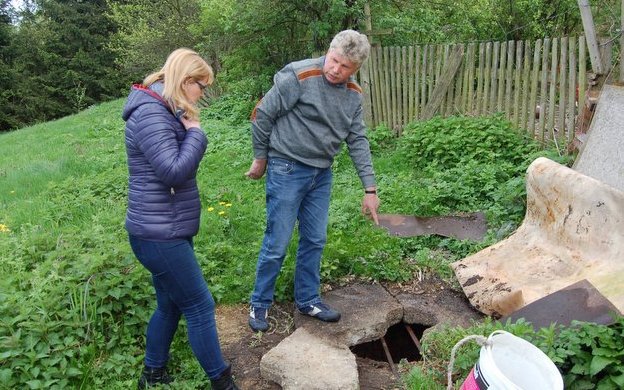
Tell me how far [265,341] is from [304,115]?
1510mm

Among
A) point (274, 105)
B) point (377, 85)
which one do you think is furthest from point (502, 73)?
point (274, 105)

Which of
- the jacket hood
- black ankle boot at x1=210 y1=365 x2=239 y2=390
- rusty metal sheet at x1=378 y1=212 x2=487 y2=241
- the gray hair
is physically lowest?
rusty metal sheet at x1=378 y1=212 x2=487 y2=241

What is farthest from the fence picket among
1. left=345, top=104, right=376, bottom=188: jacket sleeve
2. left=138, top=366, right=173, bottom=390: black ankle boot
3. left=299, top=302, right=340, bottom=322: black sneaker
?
left=138, top=366, right=173, bottom=390: black ankle boot

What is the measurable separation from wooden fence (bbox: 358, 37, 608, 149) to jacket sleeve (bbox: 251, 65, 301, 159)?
13.2 feet

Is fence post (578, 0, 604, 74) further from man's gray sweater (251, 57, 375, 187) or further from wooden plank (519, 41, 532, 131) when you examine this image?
man's gray sweater (251, 57, 375, 187)

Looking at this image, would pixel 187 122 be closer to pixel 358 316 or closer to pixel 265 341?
pixel 265 341

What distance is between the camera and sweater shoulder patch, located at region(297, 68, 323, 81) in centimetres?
322

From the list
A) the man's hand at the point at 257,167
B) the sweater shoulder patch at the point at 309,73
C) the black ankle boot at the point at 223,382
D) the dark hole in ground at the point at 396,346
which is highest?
the sweater shoulder patch at the point at 309,73

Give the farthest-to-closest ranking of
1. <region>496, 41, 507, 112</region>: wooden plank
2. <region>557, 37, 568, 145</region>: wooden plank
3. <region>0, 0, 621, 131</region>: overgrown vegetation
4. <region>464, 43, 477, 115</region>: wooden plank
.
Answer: <region>0, 0, 621, 131</region>: overgrown vegetation, <region>464, 43, 477, 115</region>: wooden plank, <region>496, 41, 507, 112</region>: wooden plank, <region>557, 37, 568, 145</region>: wooden plank

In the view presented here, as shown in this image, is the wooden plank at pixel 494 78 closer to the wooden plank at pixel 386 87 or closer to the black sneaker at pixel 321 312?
the wooden plank at pixel 386 87

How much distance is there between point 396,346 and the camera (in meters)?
3.95

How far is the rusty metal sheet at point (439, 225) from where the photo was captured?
4.96 meters

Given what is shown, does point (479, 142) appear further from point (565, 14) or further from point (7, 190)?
point (565, 14)

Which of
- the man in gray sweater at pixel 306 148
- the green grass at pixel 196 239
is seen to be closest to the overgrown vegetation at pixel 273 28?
the green grass at pixel 196 239
